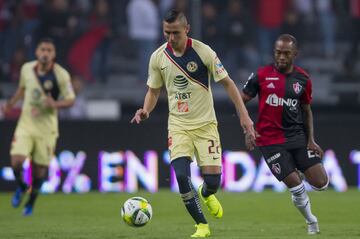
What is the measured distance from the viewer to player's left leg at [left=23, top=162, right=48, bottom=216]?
586 inches

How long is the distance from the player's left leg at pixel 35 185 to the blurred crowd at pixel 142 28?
4.21 meters

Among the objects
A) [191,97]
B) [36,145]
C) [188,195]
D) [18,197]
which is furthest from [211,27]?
[188,195]

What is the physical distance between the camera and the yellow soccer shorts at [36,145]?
50.9 feet

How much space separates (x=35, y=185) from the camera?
15195 millimetres

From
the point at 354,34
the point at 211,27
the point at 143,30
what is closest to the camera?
the point at 211,27

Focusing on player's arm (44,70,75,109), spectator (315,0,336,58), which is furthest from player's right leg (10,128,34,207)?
spectator (315,0,336,58)

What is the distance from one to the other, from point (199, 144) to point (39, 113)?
17.2ft

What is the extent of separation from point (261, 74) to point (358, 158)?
7672 millimetres

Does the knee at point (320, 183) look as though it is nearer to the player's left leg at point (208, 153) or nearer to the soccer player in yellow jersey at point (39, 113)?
the player's left leg at point (208, 153)

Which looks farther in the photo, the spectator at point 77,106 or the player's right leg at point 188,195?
the spectator at point 77,106

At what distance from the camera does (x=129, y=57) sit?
778 inches

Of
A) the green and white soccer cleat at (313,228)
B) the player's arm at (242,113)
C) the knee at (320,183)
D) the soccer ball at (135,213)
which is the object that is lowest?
the green and white soccer cleat at (313,228)

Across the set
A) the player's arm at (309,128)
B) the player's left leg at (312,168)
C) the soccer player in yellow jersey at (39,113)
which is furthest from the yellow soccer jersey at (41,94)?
the player's left leg at (312,168)

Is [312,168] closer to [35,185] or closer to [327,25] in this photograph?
[35,185]
